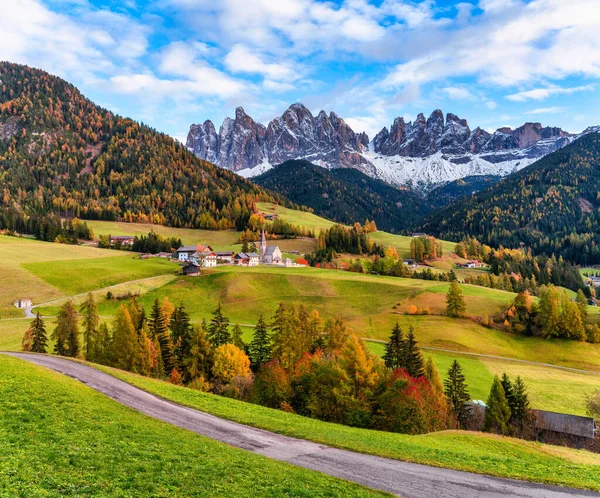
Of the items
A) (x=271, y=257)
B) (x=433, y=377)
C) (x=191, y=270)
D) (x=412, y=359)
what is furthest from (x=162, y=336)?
(x=271, y=257)

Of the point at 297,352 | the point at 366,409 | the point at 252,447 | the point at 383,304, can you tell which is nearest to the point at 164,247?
the point at 383,304

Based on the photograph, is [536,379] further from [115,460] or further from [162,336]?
[115,460]

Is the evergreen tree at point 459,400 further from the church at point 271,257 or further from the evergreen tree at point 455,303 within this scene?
the church at point 271,257

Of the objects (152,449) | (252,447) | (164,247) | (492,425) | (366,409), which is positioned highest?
(164,247)

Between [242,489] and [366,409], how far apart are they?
29169 millimetres

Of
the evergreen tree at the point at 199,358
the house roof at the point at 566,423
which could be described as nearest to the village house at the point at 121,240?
the evergreen tree at the point at 199,358

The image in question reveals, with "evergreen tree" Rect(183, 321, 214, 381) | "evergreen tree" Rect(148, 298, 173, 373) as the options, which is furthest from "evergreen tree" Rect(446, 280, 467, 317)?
"evergreen tree" Rect(148, 298, 173, 373)

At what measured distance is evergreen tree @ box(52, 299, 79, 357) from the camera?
55.1 m

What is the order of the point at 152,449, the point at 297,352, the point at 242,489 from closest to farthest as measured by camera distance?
the point at 242,489 < the point at 152,449 < the point at 297,352

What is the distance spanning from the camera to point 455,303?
3669 inches

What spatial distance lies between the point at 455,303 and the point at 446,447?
71.4m

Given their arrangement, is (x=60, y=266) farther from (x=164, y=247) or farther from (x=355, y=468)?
(x=355, y=468)

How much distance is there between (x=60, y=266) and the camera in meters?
111

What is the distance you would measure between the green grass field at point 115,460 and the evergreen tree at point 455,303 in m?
81.9
